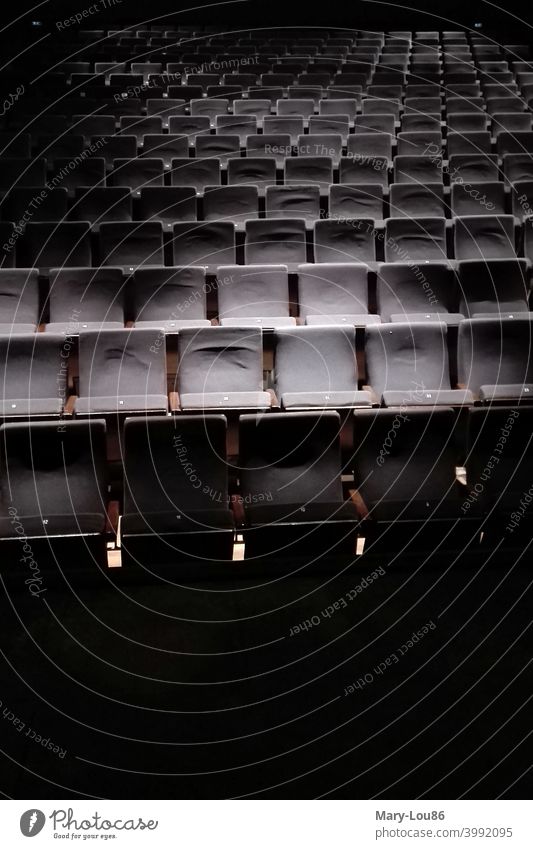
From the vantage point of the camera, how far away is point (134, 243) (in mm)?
3186

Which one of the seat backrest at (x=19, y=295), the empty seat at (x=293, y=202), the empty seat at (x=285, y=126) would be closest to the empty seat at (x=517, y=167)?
the empty seat at (x=293, y=202)

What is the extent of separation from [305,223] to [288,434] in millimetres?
1282

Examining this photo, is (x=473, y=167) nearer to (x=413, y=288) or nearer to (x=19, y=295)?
(x=413, y=288)

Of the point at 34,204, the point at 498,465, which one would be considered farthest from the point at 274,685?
the point at 34,204

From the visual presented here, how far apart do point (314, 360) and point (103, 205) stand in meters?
1.39

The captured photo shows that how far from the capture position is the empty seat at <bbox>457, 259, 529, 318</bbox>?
2.89 meters

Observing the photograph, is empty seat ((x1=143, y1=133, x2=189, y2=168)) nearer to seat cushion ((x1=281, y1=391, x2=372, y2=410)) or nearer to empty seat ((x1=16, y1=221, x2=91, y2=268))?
empty seat ((x1=16, y1=221, x2=91, y2=268))

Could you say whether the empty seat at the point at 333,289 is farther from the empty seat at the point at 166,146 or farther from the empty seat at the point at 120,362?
the empty seat at the point at 166,146

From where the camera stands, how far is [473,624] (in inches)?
75.4

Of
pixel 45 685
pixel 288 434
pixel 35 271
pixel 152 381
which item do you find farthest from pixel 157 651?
pixel 35 271

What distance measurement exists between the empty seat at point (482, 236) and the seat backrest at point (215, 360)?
1.05m

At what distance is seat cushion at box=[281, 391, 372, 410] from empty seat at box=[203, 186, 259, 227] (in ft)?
4.37

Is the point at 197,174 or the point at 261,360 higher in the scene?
the point at 197,174
